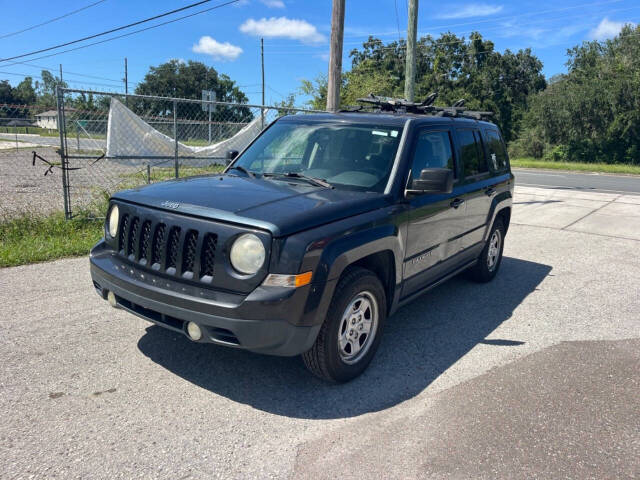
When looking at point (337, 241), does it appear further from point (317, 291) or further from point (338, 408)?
point (338, 408)

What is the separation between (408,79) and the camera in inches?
514

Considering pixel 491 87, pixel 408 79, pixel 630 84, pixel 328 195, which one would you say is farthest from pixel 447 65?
pixel 328 195

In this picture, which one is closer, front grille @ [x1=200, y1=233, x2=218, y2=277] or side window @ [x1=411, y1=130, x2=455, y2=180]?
front grille @ [x1=200, y1=233, x2=218, y2=277]

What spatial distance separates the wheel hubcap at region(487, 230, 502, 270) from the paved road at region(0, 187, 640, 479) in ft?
3.17

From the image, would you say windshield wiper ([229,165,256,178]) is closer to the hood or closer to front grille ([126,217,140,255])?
the hood

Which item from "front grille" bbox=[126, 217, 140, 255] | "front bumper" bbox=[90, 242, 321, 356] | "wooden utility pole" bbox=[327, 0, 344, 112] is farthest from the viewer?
"wooden utility pole" bbox=[327, 0, 344, 112]

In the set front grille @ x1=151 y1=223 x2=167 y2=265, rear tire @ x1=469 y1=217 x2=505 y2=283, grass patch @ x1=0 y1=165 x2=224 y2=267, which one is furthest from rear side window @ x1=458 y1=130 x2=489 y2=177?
grass patch @ x1=0 y1=165 x2=224 y2=267

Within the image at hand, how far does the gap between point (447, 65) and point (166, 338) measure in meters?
58.2

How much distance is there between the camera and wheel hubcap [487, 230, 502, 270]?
627 cm

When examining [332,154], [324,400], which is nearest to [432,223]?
[332,154]

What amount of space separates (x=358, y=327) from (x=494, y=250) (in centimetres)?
334

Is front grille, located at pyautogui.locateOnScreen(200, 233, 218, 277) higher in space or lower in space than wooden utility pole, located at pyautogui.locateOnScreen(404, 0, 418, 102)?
lower

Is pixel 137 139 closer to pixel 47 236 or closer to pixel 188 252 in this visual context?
pixel 47 236

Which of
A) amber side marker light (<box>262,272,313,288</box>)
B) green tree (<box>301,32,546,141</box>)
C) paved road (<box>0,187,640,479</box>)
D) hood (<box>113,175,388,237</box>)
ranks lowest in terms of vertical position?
paved road (<box>0,187,640,479</box>)
